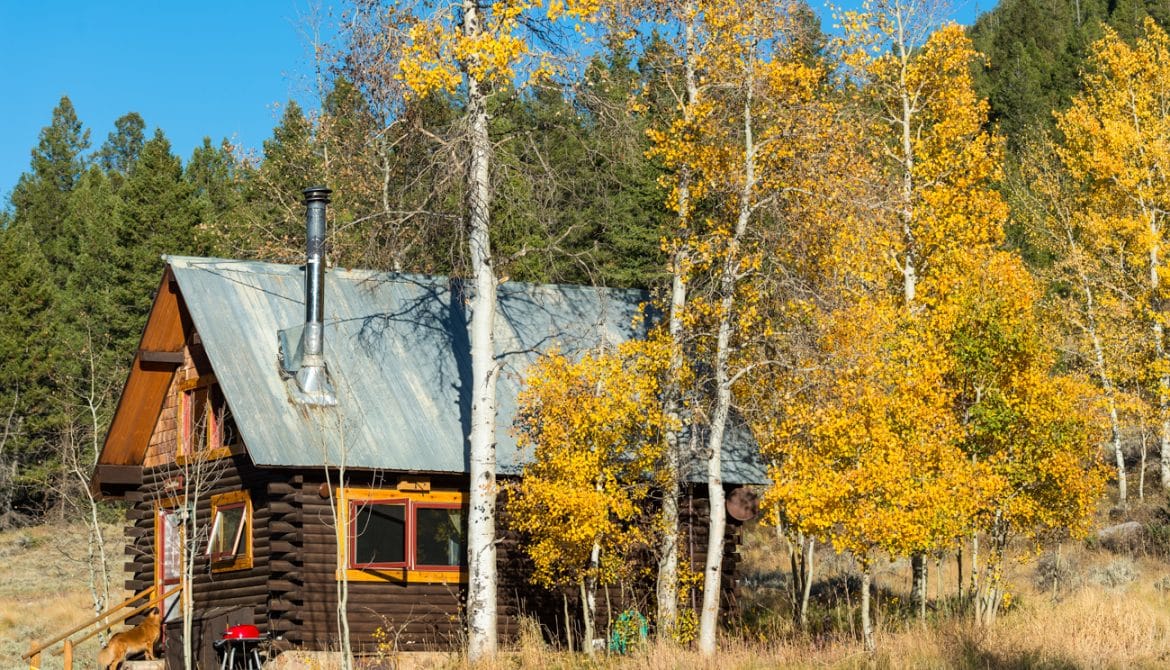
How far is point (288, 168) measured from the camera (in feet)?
144

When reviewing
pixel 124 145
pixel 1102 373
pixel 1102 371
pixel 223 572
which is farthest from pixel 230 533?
pixel 124 145

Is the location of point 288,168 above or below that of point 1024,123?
below

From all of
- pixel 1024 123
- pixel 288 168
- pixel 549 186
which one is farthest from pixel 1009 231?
pixel 549 186

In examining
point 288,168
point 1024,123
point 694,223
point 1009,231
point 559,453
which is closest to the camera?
point 559,453

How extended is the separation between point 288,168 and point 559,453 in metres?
25.3

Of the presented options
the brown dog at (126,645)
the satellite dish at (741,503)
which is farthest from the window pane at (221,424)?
the satellite dish at (741,503)

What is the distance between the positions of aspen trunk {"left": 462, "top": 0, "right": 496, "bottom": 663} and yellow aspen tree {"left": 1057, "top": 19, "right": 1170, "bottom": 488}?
1918 centimetres

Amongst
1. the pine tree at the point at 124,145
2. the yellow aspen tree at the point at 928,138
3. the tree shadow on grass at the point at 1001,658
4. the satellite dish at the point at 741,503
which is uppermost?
the pine tree at the point at 124,145

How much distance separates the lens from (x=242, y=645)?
23016 millimetres

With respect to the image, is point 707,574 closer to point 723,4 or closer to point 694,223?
point 694,223

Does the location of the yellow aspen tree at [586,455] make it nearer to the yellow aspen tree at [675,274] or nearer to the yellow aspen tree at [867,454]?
the yellow aspen tree at [675,274]

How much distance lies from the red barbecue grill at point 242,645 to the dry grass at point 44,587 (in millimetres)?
9772

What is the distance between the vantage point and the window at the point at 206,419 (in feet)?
80.0

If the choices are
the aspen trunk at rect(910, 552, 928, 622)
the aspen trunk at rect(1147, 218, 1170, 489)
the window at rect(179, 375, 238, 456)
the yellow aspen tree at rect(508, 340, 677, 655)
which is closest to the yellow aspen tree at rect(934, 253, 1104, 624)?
the aspen trunk at rect(910, 552, 928, 622)
